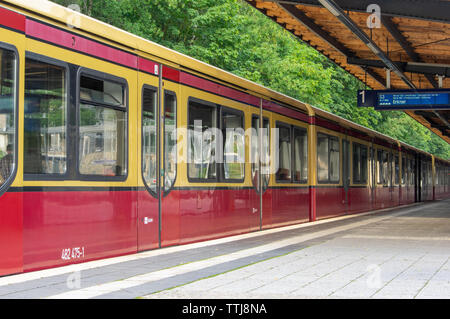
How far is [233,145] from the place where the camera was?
12.4m

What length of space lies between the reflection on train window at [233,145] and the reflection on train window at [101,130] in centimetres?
352

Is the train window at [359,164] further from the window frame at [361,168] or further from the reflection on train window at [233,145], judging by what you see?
the reflection on train window at [233,145]

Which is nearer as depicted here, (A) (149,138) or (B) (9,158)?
(B) (9,158)

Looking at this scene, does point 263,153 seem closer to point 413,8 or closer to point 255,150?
point 255,150

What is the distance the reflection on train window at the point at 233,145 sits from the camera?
1208 centimetres

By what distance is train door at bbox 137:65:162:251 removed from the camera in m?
9.17

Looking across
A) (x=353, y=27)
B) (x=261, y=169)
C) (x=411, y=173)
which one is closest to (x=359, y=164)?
(x=353, y=27)

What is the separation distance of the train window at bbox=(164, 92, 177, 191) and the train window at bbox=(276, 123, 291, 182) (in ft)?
16.6

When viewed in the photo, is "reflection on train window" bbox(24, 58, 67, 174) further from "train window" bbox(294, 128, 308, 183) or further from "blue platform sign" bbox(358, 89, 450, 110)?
"blue platform sign" bbox(358, 89, 450, 110)

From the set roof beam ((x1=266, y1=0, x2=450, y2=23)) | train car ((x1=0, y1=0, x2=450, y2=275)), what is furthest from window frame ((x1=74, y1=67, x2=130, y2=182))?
roof beam ((x1=266, y1=0, x2=450, y2=23))

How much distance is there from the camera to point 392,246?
1079cm

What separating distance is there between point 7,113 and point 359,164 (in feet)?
56.8

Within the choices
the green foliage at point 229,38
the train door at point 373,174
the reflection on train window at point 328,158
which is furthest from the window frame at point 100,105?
the green foliage at point 229,38

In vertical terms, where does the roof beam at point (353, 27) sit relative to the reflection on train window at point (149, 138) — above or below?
above
